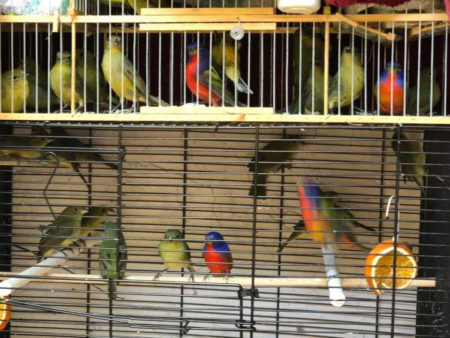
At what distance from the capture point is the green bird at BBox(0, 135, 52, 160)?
2.34 m

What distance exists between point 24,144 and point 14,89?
0.20 metres

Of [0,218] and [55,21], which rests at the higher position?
[55,21]

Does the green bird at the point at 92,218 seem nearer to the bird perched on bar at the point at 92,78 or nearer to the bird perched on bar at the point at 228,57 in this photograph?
the bird perched on bar at the point at 92,78

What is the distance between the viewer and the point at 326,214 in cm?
228

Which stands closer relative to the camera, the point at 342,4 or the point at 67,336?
the point at 342,4

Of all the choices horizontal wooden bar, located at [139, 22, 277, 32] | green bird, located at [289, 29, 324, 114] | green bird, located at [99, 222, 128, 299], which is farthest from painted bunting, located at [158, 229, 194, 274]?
horizontal wooden bar, located at [139, 22, 277, 32]

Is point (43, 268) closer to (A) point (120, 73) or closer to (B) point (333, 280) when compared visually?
(A) point (120, 73)

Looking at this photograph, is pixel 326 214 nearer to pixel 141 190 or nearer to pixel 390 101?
pixel 390 101

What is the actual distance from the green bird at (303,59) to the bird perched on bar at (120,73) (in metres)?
0.42

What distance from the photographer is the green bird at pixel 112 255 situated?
217 centimetres

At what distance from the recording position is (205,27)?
82.3 inches

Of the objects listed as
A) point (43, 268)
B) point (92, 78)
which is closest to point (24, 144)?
point (92, 78)

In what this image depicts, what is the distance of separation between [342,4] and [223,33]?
0.45m

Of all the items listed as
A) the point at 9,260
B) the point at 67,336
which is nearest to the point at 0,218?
the point at 9,260
